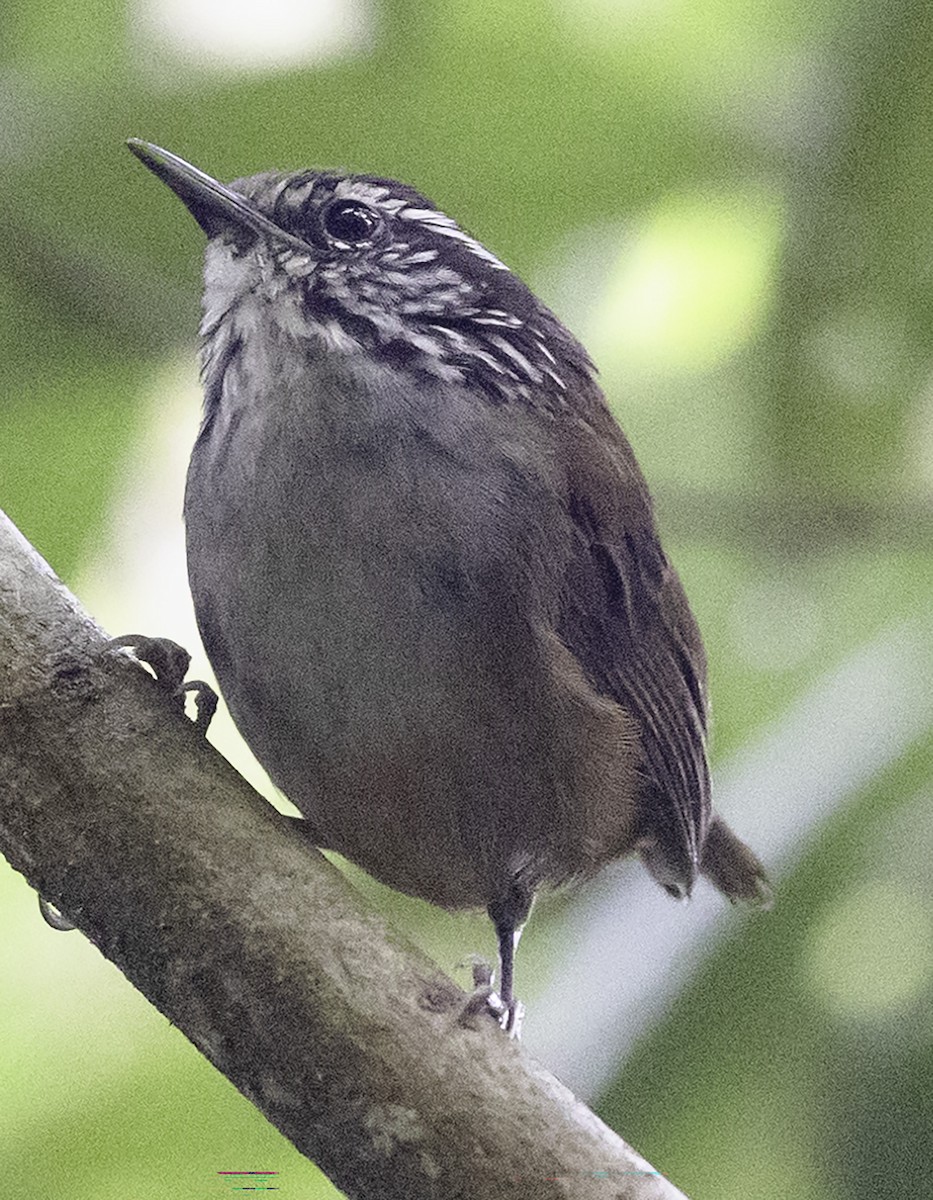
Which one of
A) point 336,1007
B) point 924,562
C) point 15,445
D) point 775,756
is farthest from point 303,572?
point 924,562

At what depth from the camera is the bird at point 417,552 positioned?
6.59 ft

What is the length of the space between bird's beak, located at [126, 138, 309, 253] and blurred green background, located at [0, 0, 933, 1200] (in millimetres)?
648

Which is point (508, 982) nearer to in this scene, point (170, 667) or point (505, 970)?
point (505, 970)

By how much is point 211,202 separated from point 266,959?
1.06 metres

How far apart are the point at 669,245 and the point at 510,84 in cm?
43

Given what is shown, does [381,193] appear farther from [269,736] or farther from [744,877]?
[744,877]

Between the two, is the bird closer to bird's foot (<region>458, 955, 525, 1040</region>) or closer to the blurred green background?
bird's foot (<region>458, 955, 525, 1040</region>)

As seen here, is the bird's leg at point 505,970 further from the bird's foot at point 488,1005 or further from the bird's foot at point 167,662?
the bird's foot at point 167,662

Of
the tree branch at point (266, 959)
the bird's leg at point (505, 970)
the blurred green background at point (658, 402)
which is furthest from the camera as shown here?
the blurred green background at point (658, 402)

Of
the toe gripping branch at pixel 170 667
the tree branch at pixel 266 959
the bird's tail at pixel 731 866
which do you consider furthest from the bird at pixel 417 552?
the bird's tail at pixel 731 866

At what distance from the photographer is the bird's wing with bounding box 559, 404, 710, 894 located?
7.44 feet

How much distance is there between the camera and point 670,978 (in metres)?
2.77

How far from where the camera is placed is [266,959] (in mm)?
1631

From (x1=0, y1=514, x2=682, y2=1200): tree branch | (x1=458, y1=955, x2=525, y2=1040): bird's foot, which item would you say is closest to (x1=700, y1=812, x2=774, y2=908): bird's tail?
(x1=458, y1=955, x2=525, y2=1040): bird's foot
